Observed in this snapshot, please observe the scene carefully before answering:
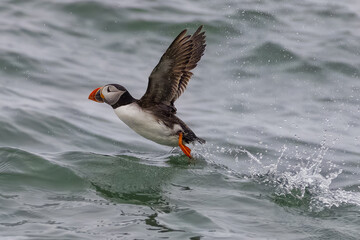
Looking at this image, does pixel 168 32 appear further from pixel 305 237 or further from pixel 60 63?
pixel 305 237

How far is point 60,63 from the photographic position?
10625mm

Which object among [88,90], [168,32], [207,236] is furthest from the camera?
[168,32]

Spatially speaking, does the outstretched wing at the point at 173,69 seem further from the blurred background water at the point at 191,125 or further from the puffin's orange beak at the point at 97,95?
the blurred background water at the point at 191,125

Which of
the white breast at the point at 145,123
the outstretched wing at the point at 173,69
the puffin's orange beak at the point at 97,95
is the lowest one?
the white breast at the point at 145,123

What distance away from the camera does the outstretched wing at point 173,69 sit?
6699 millimetres

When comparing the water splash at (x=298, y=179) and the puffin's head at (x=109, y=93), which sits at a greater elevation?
the puffin's head at (x=109, y=93)

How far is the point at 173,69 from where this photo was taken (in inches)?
269

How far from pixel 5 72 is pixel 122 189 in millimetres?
4509

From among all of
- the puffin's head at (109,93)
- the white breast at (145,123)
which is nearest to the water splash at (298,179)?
the white breast at (145,123)

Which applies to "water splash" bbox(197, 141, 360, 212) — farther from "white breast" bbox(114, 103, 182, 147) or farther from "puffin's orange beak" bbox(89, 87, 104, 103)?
"puffin's orange beak" bbox(89, 87, 104, 103)

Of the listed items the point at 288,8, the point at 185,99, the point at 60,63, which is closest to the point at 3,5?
the point at 60,63

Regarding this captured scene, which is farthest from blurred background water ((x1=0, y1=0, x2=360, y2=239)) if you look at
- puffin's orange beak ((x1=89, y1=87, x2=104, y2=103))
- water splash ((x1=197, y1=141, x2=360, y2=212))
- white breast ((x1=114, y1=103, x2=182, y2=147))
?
puffin's orange beak ((x1=89, y1=87, x2=104, y2=103))

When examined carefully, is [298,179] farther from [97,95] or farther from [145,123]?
[97,95]

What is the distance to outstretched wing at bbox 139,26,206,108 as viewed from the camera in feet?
22.0
